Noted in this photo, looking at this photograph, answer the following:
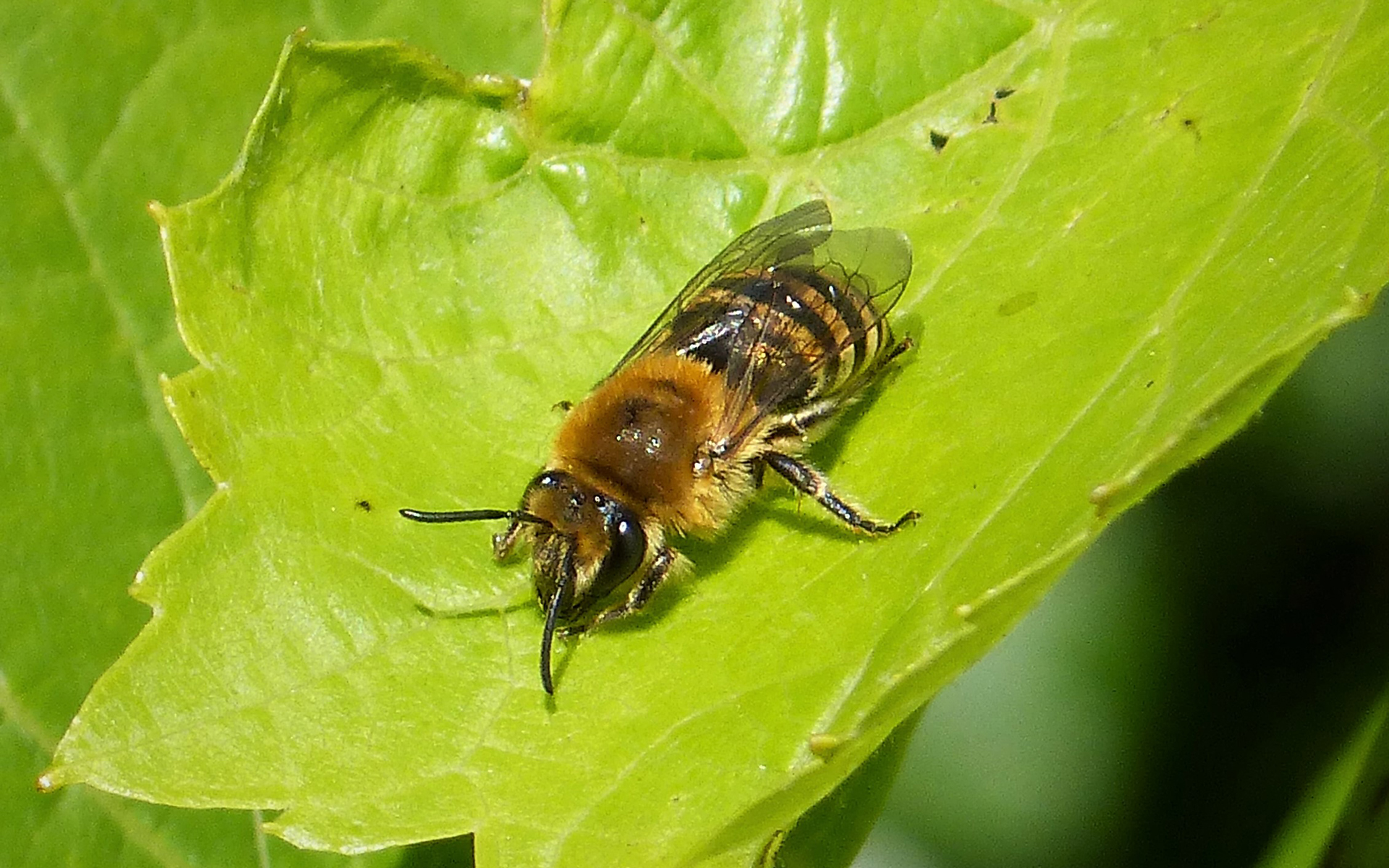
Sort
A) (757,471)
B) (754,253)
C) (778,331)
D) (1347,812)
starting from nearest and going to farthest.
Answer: (1347,812), (754,253), (757,471), (778,331)

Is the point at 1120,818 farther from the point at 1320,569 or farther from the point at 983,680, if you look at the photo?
the point at 1320,569

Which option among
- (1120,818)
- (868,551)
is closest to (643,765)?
(868,551)

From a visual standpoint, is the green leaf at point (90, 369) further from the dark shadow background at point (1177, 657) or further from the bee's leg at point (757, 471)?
the dark shadow background at point (1177, 657)

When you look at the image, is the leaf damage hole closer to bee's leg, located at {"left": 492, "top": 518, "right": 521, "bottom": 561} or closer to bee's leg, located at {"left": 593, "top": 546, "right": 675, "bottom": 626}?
→ bee's leg, located at {"left": 593, "top": 546, "right": 675, "bottom": 626}

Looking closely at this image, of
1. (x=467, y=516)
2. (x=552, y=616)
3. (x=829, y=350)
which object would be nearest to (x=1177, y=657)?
(x=829, y=350)

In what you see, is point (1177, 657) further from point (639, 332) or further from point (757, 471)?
point (639, 332)

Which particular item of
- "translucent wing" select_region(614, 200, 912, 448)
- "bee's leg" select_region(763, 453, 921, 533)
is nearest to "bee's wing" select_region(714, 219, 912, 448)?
"translucent wing" select_region(614, 200, 912, 448)
